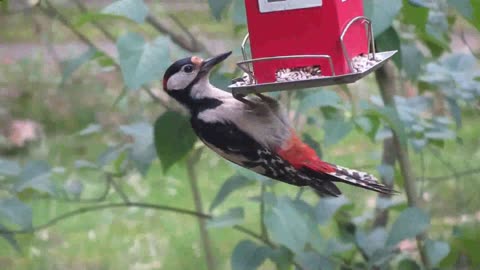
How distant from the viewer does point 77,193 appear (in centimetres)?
311

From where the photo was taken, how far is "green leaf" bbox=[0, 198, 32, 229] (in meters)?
2.84

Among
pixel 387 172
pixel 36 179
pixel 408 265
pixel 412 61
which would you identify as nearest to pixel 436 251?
pixel 408 265

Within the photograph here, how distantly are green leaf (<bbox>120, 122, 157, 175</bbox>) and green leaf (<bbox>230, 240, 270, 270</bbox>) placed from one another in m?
0.44

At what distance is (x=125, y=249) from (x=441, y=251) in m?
2.68

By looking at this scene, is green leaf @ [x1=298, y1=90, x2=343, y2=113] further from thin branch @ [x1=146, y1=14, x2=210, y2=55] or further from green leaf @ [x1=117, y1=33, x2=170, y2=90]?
thin branch @ [x1=146, y1=14, x2=210, y2=55]

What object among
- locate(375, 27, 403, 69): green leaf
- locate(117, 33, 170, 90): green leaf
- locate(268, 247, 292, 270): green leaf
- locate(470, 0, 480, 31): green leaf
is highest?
locate(470, 0, 480, 31): green leaf

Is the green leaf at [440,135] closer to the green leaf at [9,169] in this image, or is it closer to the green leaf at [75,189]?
the green leaf at [75,189]

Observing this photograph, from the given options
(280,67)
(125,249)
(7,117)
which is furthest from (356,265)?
(7,117)

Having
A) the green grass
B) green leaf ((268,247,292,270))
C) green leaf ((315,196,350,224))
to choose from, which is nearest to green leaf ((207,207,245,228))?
green leaf ((268,247,292,270))

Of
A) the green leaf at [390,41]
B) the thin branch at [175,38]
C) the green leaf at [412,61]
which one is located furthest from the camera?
the thin branch at [175,38]

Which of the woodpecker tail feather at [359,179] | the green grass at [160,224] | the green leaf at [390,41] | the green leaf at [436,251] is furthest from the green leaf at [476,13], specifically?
the green grass at [160,224]

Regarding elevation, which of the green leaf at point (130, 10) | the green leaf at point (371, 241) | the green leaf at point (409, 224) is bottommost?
the green leaf at point (371, 241)

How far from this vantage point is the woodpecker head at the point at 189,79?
234 cm

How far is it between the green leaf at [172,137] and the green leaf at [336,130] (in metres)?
0.44
